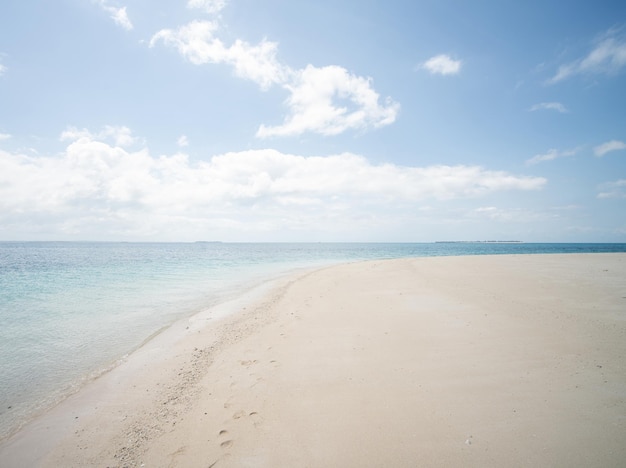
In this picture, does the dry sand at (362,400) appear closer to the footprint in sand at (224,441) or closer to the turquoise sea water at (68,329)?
the footprint in sand at (224,441)

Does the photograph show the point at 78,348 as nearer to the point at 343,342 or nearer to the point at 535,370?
the point at 343,342

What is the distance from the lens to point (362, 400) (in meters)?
4.86

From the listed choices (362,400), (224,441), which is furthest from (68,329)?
(362,400)

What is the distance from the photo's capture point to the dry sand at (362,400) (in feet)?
12.3

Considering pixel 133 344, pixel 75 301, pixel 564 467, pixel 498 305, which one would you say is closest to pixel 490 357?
pixel 564 467

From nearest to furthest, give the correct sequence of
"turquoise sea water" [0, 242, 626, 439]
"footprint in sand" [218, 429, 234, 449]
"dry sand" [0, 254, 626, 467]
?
"dry sand" [0, 254, 626, 467]
"footprint in sand" [218, 429, 234, 449]
"turquoise sea water" [0, 242, 626, 439]

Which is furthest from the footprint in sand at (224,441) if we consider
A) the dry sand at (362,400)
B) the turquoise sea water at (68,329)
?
the turquoise sea water at (68,329)

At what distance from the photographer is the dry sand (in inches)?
147

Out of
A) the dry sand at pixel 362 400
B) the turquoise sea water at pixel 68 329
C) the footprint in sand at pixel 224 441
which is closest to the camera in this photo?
the dry sand at pixel 362 400

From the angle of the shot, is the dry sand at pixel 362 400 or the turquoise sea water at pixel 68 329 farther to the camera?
the turquoise sea water at pixel 68 329

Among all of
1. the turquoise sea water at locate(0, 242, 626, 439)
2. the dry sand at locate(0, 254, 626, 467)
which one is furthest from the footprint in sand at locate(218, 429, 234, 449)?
the turquoise sea water at locate(0, 242, 626, 439)

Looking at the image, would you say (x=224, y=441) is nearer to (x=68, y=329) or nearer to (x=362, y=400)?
(x=362, y=400)

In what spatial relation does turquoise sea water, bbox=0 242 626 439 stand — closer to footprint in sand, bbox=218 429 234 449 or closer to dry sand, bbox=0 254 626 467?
dry sand, bbox=0 254 626 467

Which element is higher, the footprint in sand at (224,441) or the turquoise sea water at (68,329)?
the footprint in sand at (224,441)
